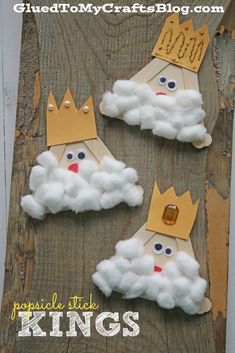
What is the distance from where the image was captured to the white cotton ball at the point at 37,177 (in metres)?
1.01

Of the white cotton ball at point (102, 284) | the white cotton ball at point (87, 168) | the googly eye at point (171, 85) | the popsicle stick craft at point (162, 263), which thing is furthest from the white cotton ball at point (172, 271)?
the googly eye at point (171, 85)

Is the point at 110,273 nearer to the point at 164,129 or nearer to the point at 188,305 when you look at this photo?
the point at 188,305

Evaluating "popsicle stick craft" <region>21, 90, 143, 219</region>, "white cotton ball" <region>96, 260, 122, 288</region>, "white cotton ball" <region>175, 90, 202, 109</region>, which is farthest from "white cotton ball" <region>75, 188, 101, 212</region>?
"white cotton ball" <region>175, 90, 202, 109</region>

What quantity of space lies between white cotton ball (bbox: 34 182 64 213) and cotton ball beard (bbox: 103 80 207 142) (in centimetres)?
16

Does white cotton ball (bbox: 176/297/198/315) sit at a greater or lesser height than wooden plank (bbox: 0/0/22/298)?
lesser

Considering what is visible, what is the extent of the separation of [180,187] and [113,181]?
0.13m

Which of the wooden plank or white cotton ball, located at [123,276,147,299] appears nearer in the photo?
white cotton ball, located at [123,276,147,299]

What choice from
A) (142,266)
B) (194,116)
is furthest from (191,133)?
(142,266)

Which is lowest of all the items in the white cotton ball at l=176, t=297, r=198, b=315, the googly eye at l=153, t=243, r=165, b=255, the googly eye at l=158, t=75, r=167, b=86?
the white cotton ball at l=176, t=297, r=198, b=315

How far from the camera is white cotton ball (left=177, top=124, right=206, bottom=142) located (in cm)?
→ 100

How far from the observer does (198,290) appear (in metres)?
0.99

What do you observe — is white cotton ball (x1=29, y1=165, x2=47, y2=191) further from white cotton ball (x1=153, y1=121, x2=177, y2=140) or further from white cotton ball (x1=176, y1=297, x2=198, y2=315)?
white cotton ball (x1=176, y1=297, x2=198, y2=315)

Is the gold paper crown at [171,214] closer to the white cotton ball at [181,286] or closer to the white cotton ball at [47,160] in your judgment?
the white cotton ball at [181,286]

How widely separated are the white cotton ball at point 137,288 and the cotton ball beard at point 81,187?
0.13 metres
